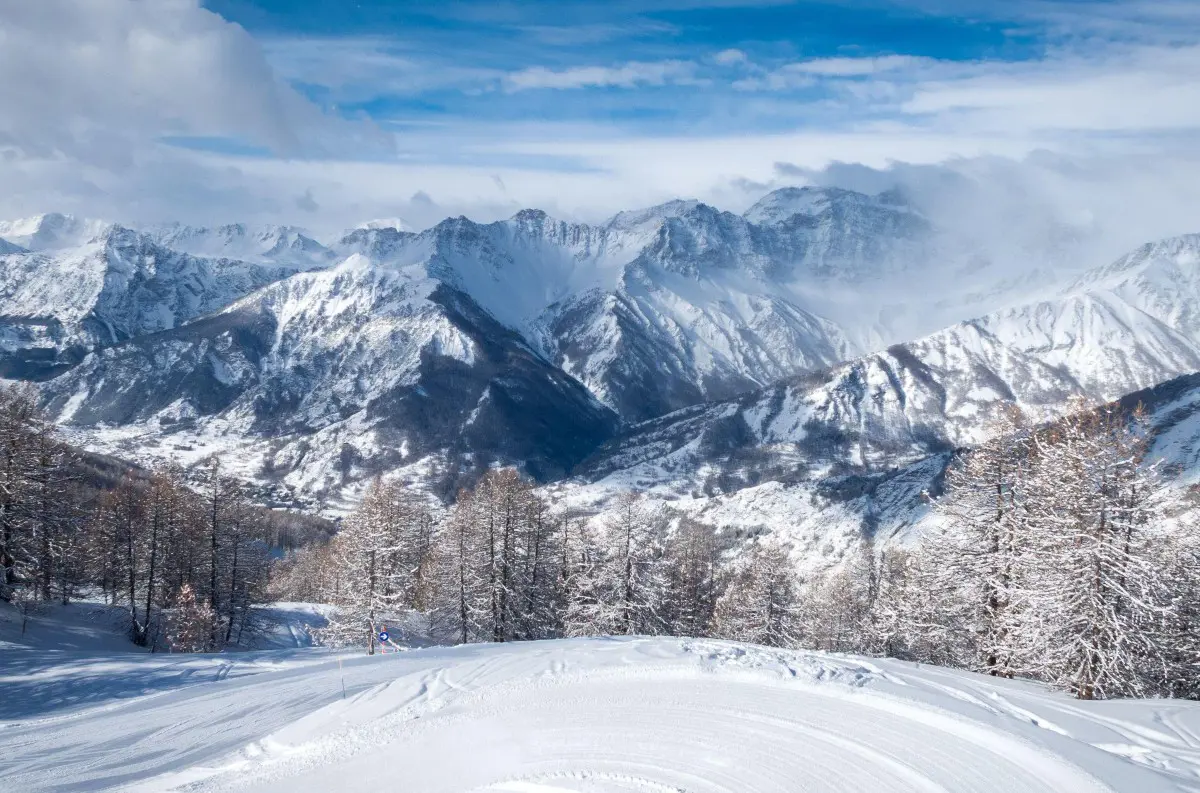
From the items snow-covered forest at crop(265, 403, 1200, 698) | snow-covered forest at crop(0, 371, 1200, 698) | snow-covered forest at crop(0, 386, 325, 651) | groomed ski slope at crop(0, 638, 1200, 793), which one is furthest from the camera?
snow-covered forest at crop(0, 386, 325, 651)

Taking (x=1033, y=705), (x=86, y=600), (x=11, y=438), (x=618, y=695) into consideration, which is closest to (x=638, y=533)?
(x=618, y=695)

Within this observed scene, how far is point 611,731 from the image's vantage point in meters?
18.2

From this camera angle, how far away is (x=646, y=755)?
1678cm

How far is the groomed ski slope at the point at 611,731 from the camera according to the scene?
1575 cm

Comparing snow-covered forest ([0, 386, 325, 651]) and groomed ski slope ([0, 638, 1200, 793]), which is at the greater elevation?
snow-covered forest ([0, 386, 325, 651])

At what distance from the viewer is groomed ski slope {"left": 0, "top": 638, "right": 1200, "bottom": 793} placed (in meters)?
15.8

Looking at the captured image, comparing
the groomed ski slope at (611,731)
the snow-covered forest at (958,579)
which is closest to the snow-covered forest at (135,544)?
the snow-covered forest at (958,579)

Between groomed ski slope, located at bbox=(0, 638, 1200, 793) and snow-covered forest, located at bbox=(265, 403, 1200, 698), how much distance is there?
2816 millimetres

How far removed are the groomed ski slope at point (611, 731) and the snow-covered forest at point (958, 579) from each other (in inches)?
111

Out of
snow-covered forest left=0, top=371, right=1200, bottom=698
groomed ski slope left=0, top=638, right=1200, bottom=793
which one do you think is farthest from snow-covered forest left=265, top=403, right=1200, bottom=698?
groomed ski slope left=0, top=638, right=1200, bottom=793

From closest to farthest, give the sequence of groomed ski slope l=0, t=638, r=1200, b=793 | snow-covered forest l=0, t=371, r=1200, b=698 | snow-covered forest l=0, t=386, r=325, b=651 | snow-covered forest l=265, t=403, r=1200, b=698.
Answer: groomed ski slope l=0, t=638, r=1200, b=793, snow-covered forest l=265, t=403, r=1200, b=698, snow-covered forest l=0, t=371, r=1200, b=698, snow-covered forest l=0, t=386, r=325, b=651

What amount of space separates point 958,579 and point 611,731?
19.3 metres

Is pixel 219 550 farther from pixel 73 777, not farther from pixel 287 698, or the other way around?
pixel 73 777

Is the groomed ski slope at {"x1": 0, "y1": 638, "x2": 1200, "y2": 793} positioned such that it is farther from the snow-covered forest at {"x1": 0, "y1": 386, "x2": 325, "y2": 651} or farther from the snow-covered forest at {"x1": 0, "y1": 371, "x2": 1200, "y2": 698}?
the snow-covered forest at {"x1": 0, "y1": 386, "x2": 325, "y2": 651}
